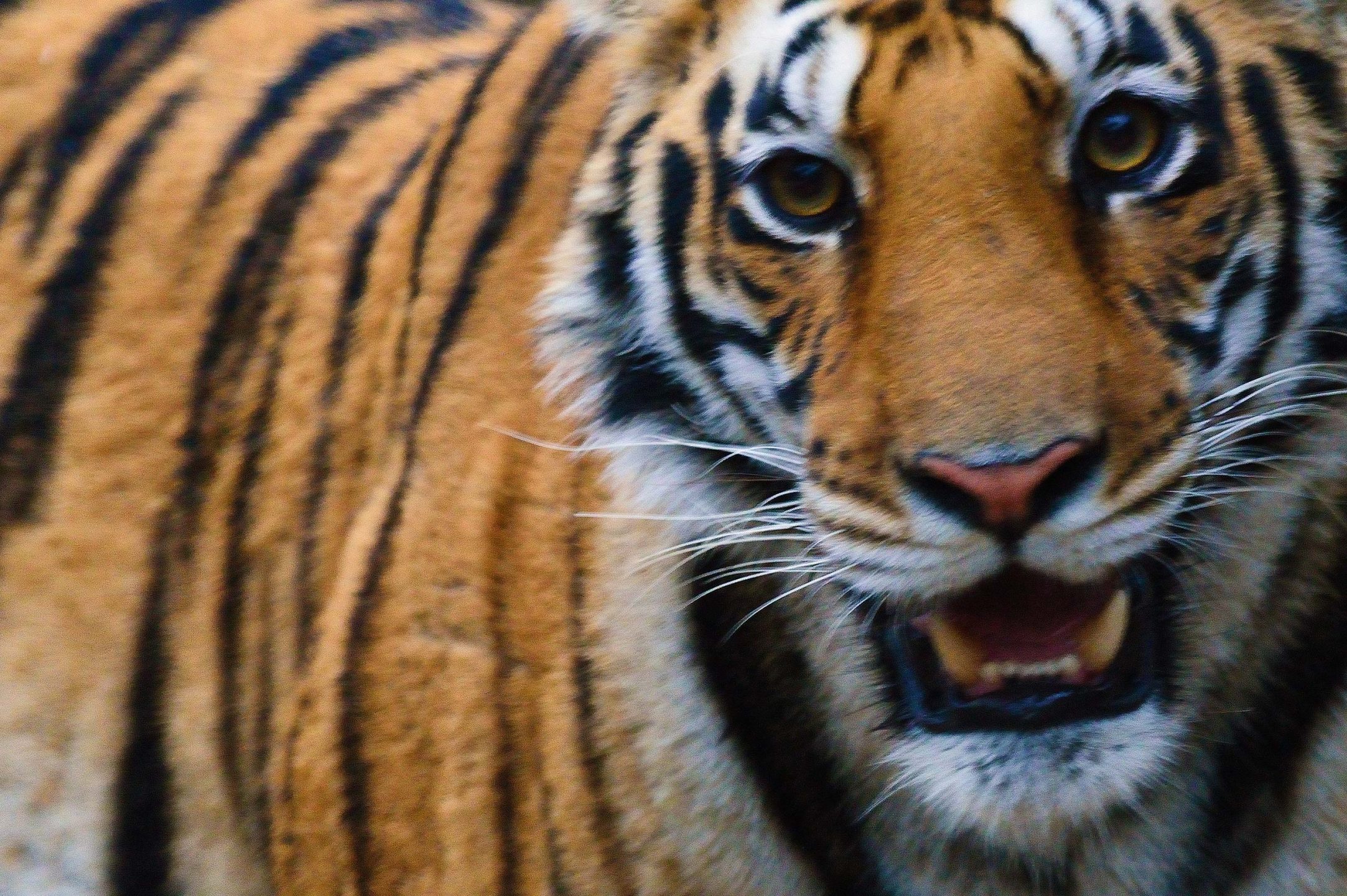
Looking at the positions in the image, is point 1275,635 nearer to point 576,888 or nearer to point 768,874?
point 768,874

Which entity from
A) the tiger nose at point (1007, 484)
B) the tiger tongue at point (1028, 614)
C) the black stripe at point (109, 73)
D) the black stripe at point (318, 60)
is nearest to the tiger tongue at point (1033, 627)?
the tiger tongue at point (1028, 614)

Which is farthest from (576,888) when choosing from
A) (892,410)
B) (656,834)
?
(892,410)

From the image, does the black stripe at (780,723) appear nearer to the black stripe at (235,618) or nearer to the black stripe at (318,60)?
the black stripe at (235,618)

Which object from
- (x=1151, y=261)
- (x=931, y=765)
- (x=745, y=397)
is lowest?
(x=931, y=765)

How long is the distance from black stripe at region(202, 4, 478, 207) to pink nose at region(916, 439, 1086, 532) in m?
1.20

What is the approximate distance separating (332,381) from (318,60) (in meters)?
0.47

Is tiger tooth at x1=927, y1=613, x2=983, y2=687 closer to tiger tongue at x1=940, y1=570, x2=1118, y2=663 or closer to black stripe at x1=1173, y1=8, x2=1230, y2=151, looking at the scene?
tiger tongue at x1=940, y1=570, x2=1118, y2=663

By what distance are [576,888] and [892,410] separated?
53 cm

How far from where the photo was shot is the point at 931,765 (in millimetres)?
1323

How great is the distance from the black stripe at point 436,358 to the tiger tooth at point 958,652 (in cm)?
61

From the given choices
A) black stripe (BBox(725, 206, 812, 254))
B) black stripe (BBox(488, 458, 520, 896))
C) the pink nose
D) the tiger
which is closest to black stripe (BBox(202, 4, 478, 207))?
the tiger

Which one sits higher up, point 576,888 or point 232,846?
point 576,888

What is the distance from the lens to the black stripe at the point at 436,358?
5.43ft

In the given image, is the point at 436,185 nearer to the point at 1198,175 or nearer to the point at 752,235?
the point at 752,235
